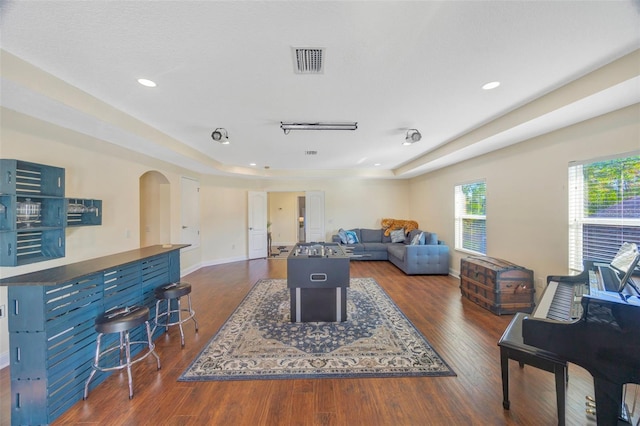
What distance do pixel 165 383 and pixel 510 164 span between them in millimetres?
5138

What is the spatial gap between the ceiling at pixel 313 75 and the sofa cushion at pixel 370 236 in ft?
14.0

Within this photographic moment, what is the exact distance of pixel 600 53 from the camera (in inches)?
71.3

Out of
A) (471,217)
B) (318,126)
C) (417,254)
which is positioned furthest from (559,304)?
(417,254)

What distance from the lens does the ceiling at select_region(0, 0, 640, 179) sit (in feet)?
4.74

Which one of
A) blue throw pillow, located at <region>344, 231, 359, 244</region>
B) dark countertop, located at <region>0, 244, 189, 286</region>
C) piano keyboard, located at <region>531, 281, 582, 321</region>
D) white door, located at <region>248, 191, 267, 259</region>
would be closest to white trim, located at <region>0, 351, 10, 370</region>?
dark countertop, located at <region>0, 244, 189, 286</region>

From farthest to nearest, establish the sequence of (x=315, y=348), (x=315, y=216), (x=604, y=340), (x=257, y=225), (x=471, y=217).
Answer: (x=315, y=216), (x=257, y=225), (x=471, y=217), (x=315, y=348), (x=604, y=340)

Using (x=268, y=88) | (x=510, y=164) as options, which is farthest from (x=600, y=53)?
(x=268, y=88)

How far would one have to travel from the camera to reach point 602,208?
8.55 feet

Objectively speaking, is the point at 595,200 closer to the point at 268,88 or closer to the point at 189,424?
the point at 268,88

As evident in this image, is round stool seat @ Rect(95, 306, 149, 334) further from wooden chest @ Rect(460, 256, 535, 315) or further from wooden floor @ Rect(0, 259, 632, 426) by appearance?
wooden chest @ Rect(460, 256, 535, 315)

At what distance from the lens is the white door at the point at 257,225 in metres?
7.11

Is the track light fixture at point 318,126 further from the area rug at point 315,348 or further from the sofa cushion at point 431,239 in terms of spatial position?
the sofa cushion at point 431,239

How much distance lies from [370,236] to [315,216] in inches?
72.3

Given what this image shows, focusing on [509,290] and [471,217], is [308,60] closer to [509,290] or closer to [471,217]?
[509,290]
